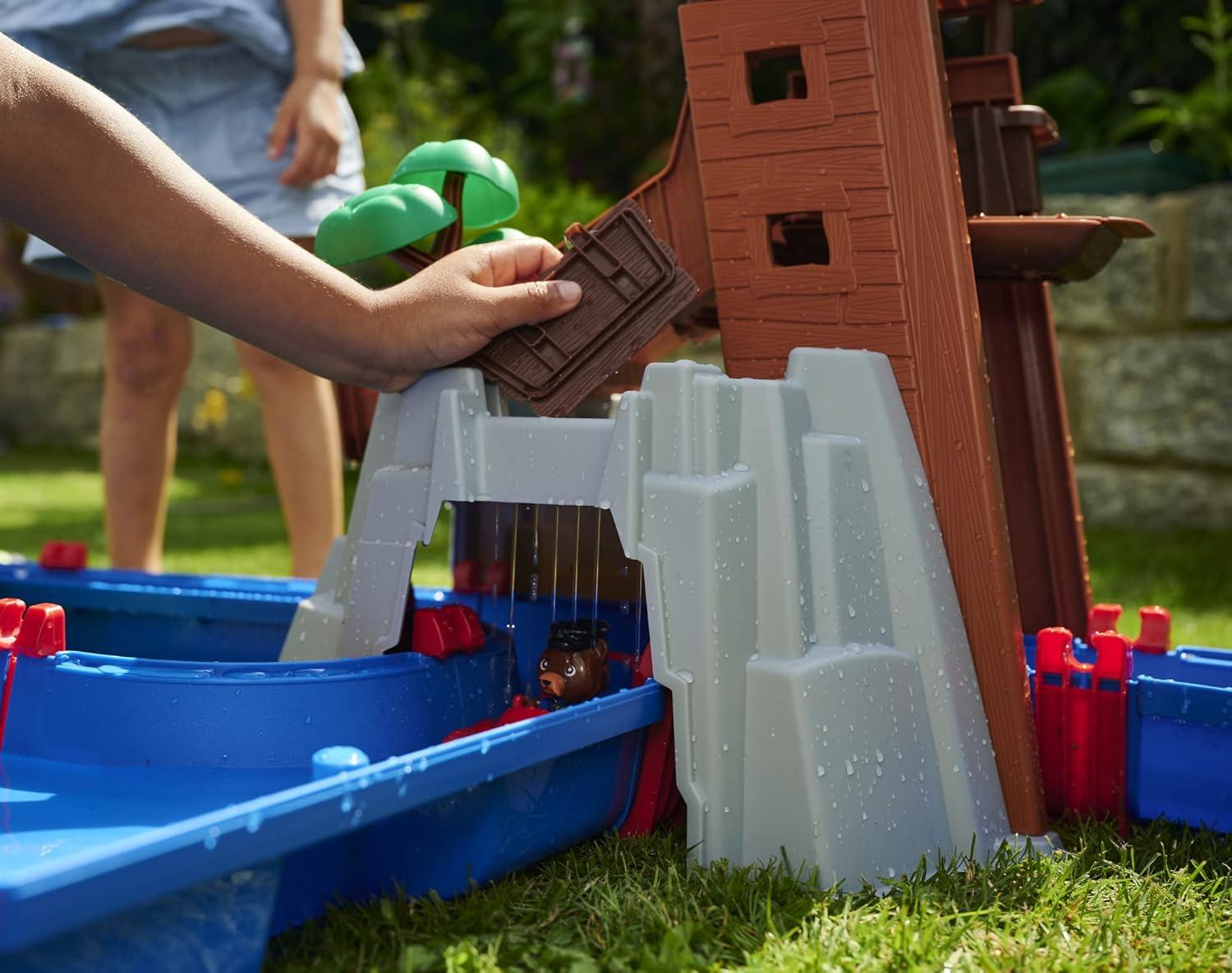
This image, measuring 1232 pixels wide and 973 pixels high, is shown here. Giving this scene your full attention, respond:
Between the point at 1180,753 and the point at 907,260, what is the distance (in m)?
0.46

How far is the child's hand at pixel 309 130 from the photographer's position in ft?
5.35

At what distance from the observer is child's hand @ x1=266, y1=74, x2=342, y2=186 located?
5.35 ft

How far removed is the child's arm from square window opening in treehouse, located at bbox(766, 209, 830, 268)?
0.21 meters

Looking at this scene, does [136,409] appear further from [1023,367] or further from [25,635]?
[1023,367]

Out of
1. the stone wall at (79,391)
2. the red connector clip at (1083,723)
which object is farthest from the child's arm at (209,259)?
the stone wall at (79,391)

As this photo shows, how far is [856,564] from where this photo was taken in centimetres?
103

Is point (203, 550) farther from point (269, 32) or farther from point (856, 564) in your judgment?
point (856, 564)

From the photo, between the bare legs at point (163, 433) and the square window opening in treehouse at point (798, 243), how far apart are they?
770mm

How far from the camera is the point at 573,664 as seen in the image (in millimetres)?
1062

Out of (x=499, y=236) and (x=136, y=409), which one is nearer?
(x=499, y=236)

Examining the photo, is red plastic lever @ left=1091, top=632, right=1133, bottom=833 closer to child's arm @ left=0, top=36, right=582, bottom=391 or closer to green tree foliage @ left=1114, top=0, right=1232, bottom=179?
child's arm @ left=0, top=36, right=582, bottom=391

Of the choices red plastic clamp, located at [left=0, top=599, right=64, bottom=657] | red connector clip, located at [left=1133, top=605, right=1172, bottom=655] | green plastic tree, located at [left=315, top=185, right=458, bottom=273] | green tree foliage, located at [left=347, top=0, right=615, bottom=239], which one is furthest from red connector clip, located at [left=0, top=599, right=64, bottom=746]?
green tree foliage, located at [left=347, top=0, right=615, bottom=239]

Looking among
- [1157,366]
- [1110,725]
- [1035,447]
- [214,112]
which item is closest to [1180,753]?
[1110,725]

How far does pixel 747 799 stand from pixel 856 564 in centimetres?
20
